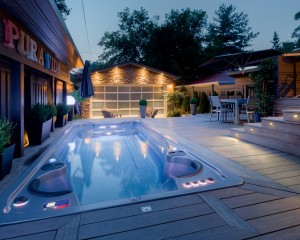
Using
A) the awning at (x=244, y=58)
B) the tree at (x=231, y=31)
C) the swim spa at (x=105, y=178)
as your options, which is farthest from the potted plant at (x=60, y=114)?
the tree at (x=231, y=31)

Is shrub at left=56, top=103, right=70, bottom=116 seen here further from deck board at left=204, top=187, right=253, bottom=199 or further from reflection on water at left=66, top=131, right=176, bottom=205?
deck board at left=204, top=187, right=253, bottom=199

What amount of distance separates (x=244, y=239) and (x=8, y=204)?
1.96m

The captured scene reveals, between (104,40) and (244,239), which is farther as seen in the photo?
(104,40)

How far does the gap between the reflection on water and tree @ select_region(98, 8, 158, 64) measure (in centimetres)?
1883

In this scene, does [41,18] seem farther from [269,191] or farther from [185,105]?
[185,105]

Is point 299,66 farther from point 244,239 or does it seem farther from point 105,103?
point 105,103

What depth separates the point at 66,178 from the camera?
3068 millimetres

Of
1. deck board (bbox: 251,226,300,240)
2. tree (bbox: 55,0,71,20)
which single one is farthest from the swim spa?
tree (bbox: 55,0,71,20)

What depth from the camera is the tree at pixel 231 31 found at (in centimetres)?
2292

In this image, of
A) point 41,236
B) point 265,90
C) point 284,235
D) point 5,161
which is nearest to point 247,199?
point 284,235

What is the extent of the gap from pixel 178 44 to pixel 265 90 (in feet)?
50.3

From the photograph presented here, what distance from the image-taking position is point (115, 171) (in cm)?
419

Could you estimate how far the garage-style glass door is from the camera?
13.7 meters

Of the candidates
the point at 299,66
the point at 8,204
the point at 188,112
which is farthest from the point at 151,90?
the point at 8,204
